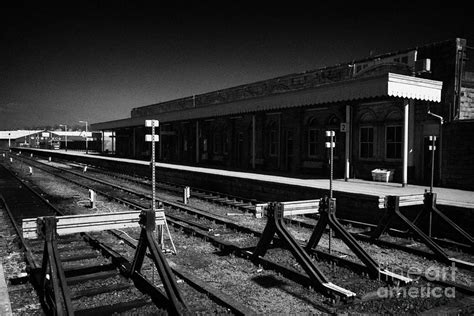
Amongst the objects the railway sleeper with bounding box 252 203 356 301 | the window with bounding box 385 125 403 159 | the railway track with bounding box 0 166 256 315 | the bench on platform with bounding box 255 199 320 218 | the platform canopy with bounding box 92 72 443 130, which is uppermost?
the platform canopy with bounding box 92 72 443 130

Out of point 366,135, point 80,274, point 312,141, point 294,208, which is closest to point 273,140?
point 312,141

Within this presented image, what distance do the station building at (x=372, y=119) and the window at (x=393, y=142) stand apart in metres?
0.04

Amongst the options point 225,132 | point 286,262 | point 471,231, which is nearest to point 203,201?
point 286,262

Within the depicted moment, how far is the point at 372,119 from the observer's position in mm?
16031

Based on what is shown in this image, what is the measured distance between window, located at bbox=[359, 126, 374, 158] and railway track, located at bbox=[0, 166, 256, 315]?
11.5m

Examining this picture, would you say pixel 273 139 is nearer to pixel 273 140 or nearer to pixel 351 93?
pixel 273 140

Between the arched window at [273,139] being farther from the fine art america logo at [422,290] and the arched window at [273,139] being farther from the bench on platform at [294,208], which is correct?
the fine art america logo at [422,290]

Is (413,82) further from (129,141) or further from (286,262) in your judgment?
(129,141)

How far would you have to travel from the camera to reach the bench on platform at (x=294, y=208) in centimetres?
728

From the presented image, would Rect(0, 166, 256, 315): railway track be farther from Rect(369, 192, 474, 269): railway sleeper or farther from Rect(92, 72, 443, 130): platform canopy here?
Rect(92, 72, 443, 130): platform canopy

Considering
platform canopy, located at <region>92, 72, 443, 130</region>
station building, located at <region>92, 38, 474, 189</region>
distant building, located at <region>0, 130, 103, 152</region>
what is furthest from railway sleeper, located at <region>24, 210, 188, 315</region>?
distant building, located at <region>0, 130, 103, 152</region>

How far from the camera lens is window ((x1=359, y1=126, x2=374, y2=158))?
16141mm

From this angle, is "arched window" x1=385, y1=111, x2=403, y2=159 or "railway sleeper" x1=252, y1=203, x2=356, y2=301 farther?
"arched window" x1=385, y1=111, x2=403, y2=159

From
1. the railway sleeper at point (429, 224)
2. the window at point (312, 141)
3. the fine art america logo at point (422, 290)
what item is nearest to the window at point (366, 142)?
the window at point (312, 141)
